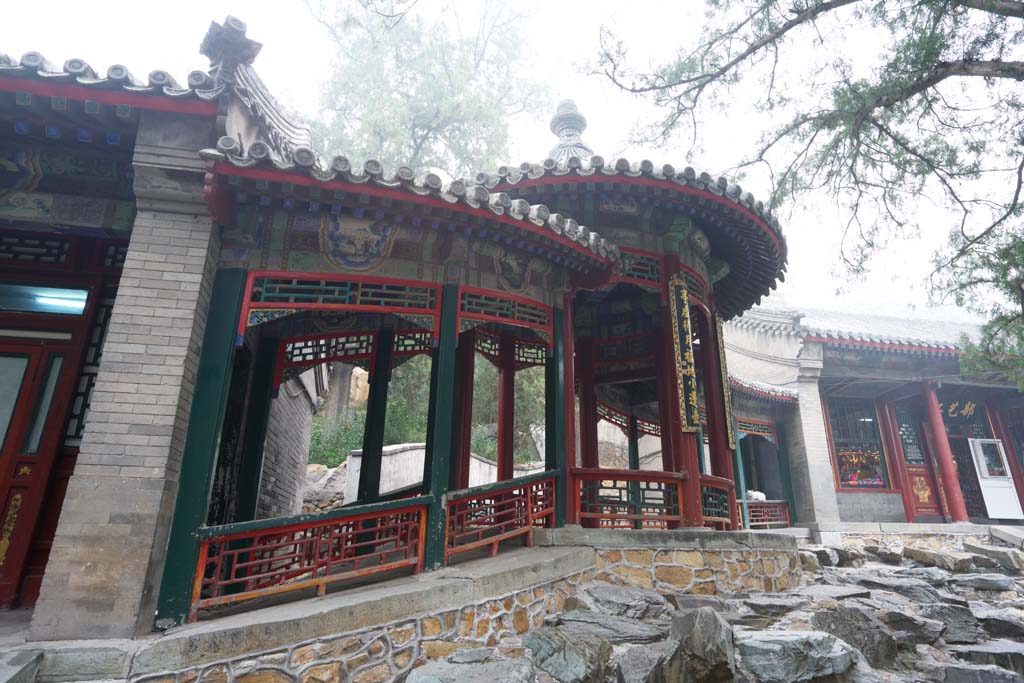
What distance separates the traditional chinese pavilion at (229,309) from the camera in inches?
147

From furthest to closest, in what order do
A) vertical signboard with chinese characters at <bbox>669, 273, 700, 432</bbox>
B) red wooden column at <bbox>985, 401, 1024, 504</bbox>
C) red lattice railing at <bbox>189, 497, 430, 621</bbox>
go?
1. red wooden column at <bbox>985, 401, 1024, 504</bbox>
2. vertical signboard with chinese characters at <bbox>669, 273, 700, 432</bbox>
3. red lattice railing at <bbox>189, 497, 430, 621</bbox>

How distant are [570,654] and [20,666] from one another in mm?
2894

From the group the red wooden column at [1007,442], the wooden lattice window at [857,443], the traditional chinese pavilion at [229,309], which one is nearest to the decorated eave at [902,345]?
the wooden lattice window at [857,443]

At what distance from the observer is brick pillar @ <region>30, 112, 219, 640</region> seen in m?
3.42

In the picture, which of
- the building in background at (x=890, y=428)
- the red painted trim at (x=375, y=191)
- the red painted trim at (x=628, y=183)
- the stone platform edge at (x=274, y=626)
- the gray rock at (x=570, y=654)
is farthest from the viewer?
the building in background at (x=890, y=428)

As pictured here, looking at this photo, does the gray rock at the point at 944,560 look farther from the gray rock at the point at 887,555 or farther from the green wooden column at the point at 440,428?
the green wooden column at the point at 440,428

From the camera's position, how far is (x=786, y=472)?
14.1 meters

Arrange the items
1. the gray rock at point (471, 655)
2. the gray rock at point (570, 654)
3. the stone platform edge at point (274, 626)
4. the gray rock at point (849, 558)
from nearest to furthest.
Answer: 1. the stone platform edge at point (274, 626)
2. the gray rock at point (570, 654)
3. the gray rock at point (471, 655)
4. the gray rock at point (849, 558)

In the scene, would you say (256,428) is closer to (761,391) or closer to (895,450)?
(761,391)

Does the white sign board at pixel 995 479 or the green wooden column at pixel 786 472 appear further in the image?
the white sign board at pixel 995 479

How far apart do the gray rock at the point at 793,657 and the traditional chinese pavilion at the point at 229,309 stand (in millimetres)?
2122

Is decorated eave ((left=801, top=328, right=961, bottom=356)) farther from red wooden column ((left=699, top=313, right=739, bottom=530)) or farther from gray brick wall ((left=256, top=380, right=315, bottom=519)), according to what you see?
gray brick wall ((left=256, top=380, right=315, bottom=519))

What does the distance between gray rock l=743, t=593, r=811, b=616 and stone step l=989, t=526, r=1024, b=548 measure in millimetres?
10824

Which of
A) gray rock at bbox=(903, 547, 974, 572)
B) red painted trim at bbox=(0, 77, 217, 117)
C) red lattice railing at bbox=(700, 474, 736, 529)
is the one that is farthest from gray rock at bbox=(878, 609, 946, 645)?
red painted trim at bbox=(0, 77, 217, 117)
